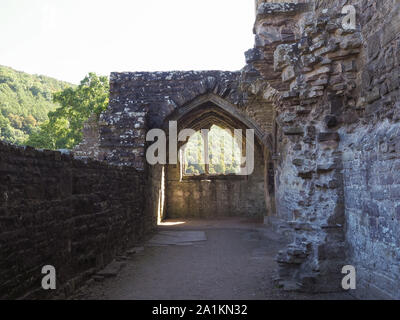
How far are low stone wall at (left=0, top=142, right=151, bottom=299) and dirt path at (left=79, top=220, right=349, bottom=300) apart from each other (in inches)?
17.4

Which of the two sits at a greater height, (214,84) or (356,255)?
(214,84)

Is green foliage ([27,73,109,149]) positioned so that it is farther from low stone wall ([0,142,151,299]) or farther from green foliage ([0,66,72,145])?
low stone wall ([0,142,151,299])

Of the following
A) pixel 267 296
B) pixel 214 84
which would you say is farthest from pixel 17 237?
pixel 214 84

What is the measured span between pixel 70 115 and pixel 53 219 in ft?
69.1

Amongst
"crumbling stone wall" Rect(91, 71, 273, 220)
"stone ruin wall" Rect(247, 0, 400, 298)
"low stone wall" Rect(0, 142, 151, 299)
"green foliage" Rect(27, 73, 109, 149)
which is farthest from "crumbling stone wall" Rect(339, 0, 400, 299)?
"green foliage" Rect(27, 73, 109, 149)

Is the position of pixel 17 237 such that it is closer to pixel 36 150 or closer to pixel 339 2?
pixel 36 150

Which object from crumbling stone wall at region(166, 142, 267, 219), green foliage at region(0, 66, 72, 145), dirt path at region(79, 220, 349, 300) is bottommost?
dirt path at region(79, 220, 349, 300)

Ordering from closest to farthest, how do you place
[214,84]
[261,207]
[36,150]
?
[36,150] < [214,84] < [261,207]

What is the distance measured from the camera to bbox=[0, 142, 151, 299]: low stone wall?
10.8 feet

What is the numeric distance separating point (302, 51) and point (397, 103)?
161 centimetres

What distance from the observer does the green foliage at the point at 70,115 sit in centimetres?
2355

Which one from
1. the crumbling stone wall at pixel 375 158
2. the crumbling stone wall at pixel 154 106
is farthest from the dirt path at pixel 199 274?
the crumbling stone wall at pixel 154 106

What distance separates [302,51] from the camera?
467 cm

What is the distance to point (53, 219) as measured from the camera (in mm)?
4211
